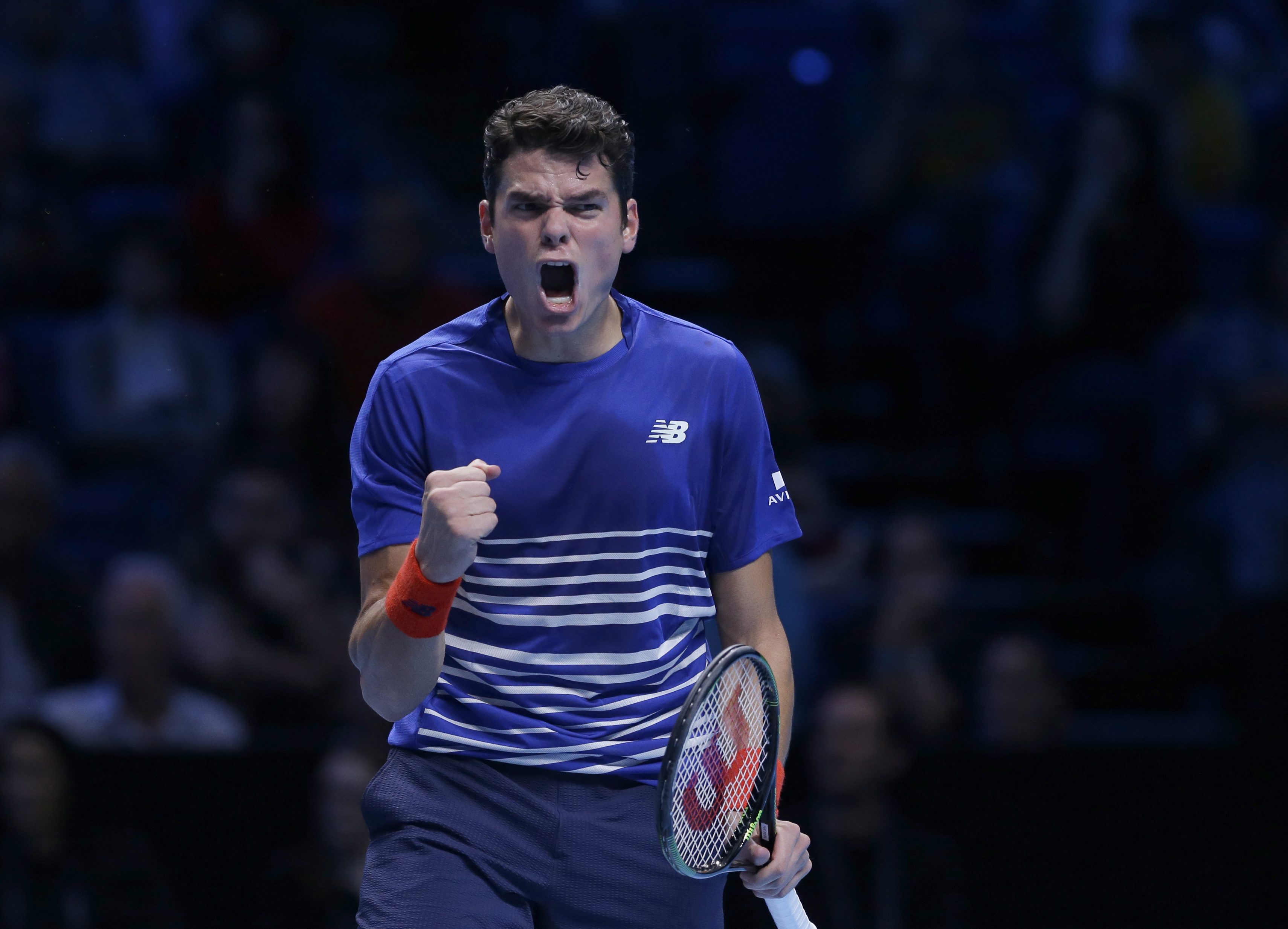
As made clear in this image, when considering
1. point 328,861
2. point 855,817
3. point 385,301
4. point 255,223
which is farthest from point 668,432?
point 255,223

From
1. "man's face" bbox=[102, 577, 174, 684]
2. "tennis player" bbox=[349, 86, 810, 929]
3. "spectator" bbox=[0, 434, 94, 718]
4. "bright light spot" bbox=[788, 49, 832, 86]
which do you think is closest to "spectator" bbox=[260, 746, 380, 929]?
"man's face" bbox=[102, 577, 174, 684]

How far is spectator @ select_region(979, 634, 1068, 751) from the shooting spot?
18.5ft

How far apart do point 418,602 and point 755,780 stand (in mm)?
608

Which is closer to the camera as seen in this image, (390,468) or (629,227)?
(390,468)

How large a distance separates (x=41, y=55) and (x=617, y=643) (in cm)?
522

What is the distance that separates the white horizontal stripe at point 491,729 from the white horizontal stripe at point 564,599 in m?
0.18

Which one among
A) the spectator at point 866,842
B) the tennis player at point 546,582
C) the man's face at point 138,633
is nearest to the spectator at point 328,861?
the man's face at point 138,633

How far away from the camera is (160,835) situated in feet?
17.4

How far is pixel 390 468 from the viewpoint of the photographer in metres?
2.79

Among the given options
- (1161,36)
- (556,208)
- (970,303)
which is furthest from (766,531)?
(1161,36)

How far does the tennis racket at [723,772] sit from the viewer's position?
257 cm

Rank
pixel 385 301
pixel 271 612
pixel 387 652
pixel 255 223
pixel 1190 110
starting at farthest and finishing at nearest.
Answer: pixel 1190 110 < pixel 255 223 < pixel 385 301 < pixel 271 612 < pixel 387 652

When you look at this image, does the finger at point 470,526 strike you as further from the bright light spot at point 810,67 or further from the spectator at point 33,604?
the bright light spot at point 810,67

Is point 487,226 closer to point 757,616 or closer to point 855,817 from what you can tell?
point 757,616
